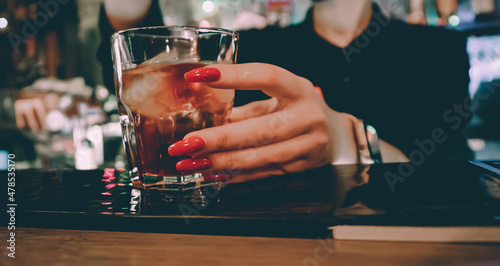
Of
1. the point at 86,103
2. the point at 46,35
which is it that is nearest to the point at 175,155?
the point at 86,103

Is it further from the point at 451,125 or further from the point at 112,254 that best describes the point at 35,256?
the point at 451,125

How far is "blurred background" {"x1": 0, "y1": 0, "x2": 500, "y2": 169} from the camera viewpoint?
7.91 ft

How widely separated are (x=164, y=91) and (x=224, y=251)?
0.29 meters

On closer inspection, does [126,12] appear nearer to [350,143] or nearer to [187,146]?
[350,143]

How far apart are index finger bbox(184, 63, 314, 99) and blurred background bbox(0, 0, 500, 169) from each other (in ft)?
6.34

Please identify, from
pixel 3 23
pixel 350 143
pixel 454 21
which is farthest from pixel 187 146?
pixel 3 23

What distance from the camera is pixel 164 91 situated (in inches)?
18.8

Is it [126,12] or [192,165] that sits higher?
[126,12]

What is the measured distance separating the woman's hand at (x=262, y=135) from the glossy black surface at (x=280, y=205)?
6cm

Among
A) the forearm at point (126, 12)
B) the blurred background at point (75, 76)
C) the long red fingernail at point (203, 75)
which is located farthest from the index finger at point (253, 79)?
the forearm at point (126, 12)

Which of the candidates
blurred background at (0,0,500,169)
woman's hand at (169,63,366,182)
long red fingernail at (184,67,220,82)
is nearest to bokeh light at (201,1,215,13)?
blurred background at (0,0,500,169)

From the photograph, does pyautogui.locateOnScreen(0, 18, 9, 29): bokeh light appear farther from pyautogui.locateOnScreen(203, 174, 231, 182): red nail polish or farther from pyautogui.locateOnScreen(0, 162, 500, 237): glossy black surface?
pyautogui.locateOnScreen(203, 174, 231, 182): red nail polish

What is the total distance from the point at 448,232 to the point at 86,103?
308 centimetres

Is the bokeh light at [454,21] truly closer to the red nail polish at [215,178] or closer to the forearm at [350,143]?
the forearm at [350,143]
